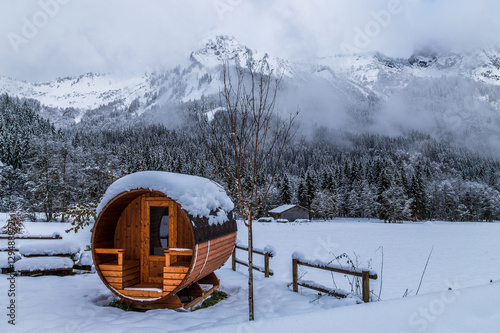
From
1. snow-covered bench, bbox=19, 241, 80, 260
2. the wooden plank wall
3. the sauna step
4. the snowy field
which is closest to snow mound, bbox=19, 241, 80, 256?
snow-covered bench, bbox=19, 241, 80, 260

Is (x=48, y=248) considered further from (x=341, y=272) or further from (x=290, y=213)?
(x=290, y=213)

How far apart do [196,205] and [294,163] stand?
123743 millimetres

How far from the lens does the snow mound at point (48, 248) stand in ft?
33.4

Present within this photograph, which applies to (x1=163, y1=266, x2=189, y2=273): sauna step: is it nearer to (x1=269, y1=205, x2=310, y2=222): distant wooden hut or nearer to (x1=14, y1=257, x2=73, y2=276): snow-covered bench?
(x1=14, y1=257, x2=73, y2=276): snow-covered bench

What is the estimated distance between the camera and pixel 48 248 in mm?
10297

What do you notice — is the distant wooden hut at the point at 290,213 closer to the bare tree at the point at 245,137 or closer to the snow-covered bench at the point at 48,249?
the snow-covered bench at the point at 48,249

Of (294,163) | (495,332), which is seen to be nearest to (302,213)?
(495,332)

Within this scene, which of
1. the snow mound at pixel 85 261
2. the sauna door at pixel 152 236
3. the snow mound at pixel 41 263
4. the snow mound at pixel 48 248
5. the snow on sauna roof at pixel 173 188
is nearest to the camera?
the snow on sauna roof at pixel 173 188

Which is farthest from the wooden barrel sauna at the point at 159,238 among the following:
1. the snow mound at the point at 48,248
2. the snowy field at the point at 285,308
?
the snow mound at the point at 48,248

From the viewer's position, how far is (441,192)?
80.4 meters

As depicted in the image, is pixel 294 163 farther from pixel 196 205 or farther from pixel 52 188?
pixel 196 205

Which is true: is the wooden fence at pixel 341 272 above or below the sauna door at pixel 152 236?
below

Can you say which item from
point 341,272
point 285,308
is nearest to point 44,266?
point 285,308

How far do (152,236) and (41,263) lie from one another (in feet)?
14.4
